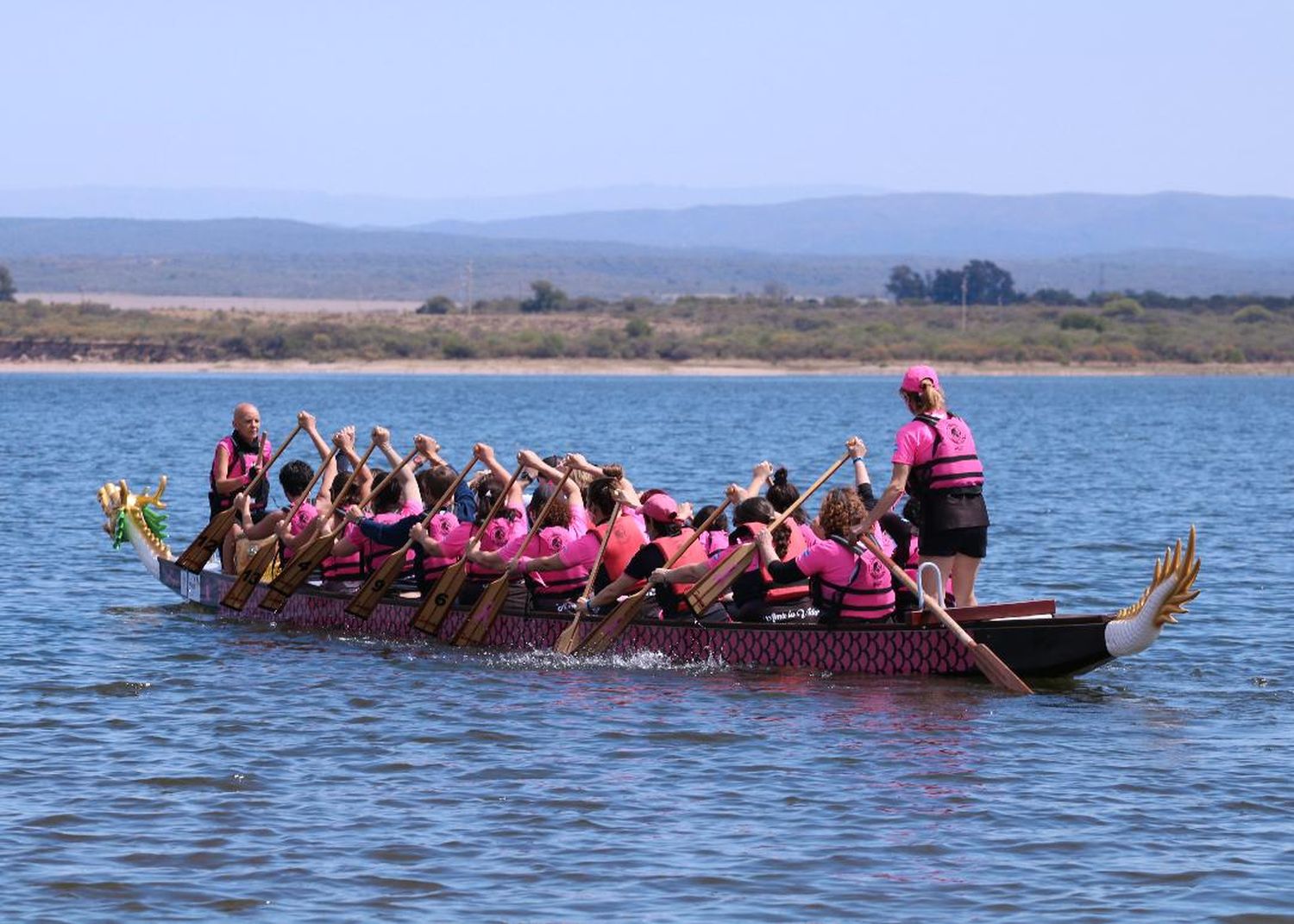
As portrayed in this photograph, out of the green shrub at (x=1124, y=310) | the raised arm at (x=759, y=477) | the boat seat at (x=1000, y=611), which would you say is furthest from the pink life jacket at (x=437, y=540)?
the green shrub at (x=1124, y=310)

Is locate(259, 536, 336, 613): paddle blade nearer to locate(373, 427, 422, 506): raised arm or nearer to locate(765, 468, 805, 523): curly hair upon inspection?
locate(373, 427, 422, 506): raised arm

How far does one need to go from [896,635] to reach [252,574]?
6381 mm

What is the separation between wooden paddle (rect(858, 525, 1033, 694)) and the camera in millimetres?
13367

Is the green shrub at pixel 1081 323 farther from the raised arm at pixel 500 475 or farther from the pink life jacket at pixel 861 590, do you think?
the pink life jacket at pixel 861 590

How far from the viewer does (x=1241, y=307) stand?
14062 centimetres

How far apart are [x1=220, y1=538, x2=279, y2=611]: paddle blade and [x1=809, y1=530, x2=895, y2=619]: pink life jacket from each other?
5578 millimetres

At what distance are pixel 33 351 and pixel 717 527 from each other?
94.3 meters

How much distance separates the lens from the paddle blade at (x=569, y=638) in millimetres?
15039

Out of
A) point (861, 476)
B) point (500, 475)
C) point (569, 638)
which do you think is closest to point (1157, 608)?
point (861, 476)

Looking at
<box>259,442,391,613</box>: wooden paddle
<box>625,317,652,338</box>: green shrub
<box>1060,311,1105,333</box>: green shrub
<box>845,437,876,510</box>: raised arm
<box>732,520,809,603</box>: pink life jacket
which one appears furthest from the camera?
<box>1060,311,1105,333</box>: green shrub

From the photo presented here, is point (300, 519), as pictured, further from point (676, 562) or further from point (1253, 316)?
point (1253, 316)

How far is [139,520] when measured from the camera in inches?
783

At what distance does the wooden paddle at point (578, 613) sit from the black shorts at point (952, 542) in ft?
Result: 7.51

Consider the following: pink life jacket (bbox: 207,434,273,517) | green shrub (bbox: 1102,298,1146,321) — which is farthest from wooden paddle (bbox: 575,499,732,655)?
green shrub (bbox: 1102,298,1146,321)
